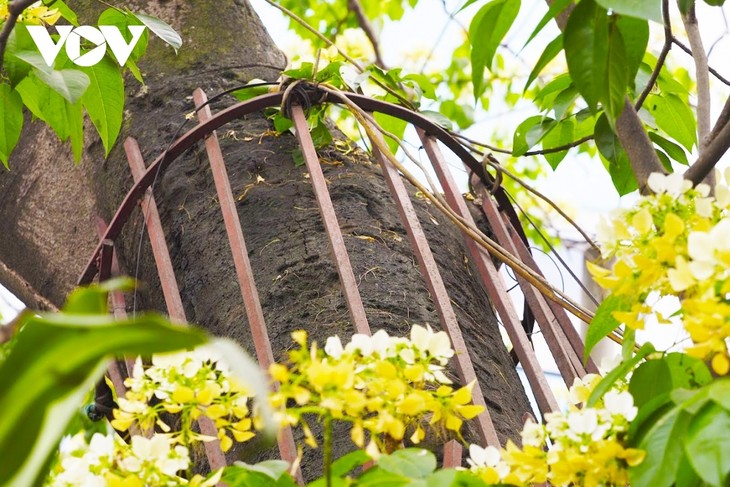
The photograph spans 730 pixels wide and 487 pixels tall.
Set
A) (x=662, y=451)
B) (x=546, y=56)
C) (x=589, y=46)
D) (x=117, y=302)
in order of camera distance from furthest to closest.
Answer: (x=117, y=302) < (x=546, y=56) < (x=589, y=46) < (x=662, y=451)

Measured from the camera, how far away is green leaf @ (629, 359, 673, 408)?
0.69 metres

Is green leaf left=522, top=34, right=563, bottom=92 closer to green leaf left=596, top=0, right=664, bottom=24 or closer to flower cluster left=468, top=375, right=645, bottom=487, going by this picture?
green leaf left=596, top=0, right=664, bottom=24

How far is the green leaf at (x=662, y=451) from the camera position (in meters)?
0.57

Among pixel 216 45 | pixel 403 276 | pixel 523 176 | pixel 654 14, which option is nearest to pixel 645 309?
pixel 654 14

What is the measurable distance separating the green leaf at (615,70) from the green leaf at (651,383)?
241 mm

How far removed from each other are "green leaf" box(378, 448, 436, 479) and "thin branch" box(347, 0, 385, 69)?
10.2 ft

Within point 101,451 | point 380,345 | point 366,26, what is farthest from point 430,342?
point 366,26

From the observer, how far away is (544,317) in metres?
1.25

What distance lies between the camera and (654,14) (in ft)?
2.24

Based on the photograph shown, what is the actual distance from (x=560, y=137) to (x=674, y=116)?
0.16 metres

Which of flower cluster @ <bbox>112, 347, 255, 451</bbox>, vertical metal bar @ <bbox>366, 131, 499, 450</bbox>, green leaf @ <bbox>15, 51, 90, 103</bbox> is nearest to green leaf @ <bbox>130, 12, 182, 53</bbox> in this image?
green leaf @ <bbox>15, 51, 90, 103</bbox>

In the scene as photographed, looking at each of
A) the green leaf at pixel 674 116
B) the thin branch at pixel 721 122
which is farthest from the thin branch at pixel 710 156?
the green leaf at pixel 674 116

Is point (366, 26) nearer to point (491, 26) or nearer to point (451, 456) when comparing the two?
point (491, 26)

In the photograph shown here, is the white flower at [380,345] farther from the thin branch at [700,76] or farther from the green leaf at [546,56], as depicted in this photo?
the thin branch at [700,76]
